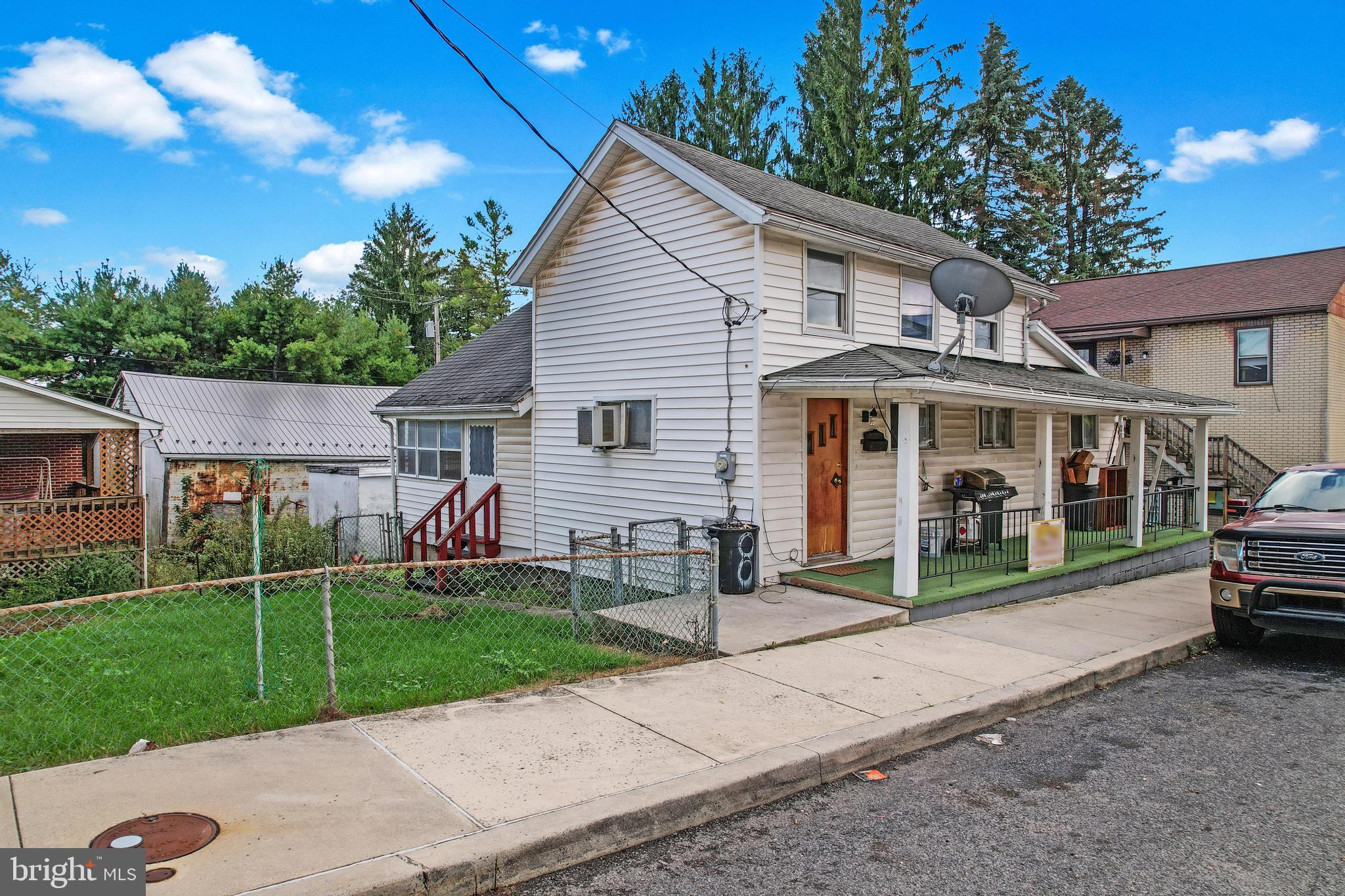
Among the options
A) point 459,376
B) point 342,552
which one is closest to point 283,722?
point 459,376

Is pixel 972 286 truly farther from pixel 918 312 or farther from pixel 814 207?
pixel 814 207

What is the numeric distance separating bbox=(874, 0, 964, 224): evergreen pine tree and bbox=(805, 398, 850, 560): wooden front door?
22319mm

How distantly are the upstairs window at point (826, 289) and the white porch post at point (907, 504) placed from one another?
239 cm

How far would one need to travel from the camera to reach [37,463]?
66.9 ft

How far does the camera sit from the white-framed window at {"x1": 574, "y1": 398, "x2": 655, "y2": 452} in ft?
37.1

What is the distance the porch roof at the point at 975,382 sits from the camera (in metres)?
8.57

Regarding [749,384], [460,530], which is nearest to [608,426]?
[749,384]

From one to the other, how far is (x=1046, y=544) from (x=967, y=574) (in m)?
1.26

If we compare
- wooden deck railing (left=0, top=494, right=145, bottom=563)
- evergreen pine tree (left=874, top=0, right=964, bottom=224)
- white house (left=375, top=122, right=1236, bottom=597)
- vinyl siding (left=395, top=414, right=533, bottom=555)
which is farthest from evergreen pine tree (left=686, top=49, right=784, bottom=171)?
wooden deck railing (left=0, top=494, right=145, bottom=563)

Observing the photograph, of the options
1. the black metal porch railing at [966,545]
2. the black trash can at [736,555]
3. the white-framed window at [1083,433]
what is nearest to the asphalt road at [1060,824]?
the black metal porch railing at [966,545]

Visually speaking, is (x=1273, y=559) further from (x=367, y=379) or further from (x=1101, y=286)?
(x=367, y=379)

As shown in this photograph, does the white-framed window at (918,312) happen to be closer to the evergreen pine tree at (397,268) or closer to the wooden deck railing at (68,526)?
the wooden deck railing at (68,526)

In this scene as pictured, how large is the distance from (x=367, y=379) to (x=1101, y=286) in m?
31.2

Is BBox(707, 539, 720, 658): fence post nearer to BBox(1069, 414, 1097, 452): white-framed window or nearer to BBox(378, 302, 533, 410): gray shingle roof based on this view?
BBox(378, 302, 533, 410): gray shingle roof
